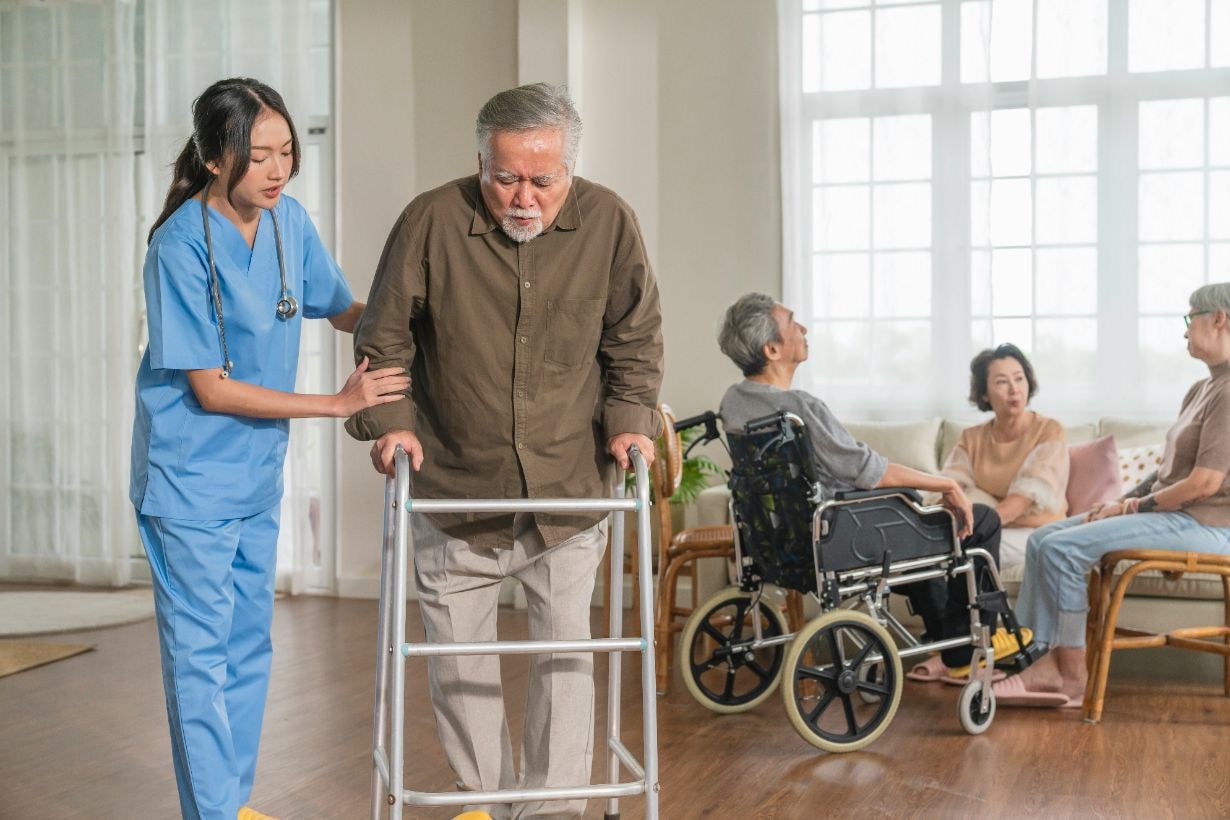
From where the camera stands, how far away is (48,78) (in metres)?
6.63

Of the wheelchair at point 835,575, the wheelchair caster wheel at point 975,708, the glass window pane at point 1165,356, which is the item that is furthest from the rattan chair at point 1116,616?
the glass window pane at point 1165,356

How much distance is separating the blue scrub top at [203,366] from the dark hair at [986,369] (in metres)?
2.82

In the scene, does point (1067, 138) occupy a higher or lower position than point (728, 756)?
higher

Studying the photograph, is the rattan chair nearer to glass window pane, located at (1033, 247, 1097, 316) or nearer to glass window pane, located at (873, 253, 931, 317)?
glass window pane, located at (1033, 247, 1097, 316)

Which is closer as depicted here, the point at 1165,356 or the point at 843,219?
the point at 1165,356

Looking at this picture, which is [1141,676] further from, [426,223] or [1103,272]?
[426,223]

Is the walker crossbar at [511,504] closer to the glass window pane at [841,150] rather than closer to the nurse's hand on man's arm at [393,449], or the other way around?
the nurse's hand on man's arm at [393,449]

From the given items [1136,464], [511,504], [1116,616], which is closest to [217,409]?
[511,504]

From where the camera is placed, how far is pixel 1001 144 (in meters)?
5.48

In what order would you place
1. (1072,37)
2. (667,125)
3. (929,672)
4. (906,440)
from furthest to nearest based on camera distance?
1. (667,125)
2. (1072,37)
3. (906,440)
4. (929,672)

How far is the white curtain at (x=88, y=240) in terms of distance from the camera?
6.27 meters

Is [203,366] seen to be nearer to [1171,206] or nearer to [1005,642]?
[1005,642]

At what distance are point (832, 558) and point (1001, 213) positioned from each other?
254 cm

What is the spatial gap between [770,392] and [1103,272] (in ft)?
7.50
